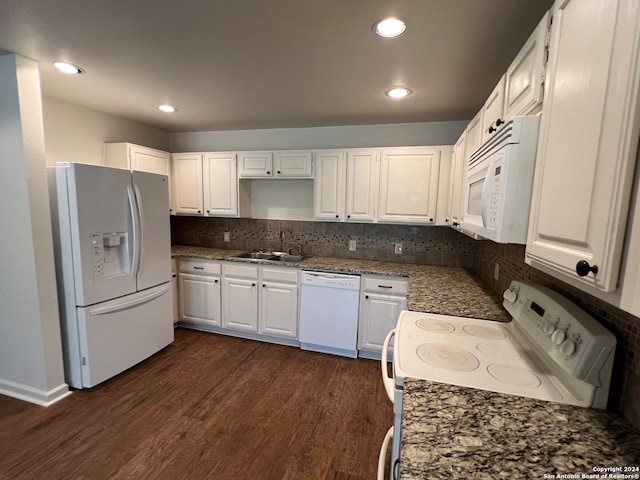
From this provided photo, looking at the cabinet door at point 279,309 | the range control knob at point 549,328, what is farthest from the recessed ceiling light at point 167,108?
the range control knob at point 549,328

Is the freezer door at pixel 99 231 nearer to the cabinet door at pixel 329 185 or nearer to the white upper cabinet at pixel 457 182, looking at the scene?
the cabinet door at pixel 329 185

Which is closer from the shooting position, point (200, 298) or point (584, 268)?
point (584, 268)

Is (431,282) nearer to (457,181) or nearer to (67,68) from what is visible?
(457,181)

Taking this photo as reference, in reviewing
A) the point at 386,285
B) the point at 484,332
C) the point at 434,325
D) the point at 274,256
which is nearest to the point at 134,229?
the point at 274,256

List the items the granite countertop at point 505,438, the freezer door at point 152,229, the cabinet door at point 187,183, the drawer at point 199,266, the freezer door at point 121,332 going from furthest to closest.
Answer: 1. the cabinet door at point 187,183
2. the drawer at point 199,266
3. the freezer door at point 152,229
4. the freezer door at point 121,332
5. the granite countertop at point 505,438

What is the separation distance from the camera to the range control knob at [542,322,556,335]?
3.59ft

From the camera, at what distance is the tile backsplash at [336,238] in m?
3.13

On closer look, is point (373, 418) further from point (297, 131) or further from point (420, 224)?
point (297, 131)

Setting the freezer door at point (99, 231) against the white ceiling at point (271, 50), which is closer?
the white ceiling at point (271, 50)

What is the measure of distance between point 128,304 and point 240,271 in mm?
1047

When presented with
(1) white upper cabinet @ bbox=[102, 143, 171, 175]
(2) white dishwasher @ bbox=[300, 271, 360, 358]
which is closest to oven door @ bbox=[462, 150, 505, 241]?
(2) white dishwasher @ bbox=[300, 271, 360, 358]

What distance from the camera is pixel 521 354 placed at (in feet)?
4.09

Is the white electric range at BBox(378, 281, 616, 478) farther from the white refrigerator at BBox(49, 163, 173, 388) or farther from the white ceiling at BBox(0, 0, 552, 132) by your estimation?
the white refrigerator at BBox(49, 163, 173, 388)

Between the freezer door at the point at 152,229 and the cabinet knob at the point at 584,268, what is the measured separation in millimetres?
2799
